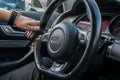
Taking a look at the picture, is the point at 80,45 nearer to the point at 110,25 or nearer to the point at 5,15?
the point at 110,25

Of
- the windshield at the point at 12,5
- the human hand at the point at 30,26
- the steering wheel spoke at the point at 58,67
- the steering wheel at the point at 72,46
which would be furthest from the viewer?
the windshield at the point at 12,5

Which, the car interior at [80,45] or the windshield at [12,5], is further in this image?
the windshield at [12,5]

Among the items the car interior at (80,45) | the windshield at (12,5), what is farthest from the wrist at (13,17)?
the windshield at (12,5)

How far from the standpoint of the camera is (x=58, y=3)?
1560 mm

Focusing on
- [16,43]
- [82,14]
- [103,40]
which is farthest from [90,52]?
[16,43]

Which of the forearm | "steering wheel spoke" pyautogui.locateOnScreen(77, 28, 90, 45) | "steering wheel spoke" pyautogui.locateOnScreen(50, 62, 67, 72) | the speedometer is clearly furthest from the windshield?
"steering wheel spoke" pyautogui.locateOnScreen(77, 28, 90, 45)

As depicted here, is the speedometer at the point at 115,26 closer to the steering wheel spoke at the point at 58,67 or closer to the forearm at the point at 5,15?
the steering wheel spoke at the point at 58,67

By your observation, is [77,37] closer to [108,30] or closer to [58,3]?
[58,3]

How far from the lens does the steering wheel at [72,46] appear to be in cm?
124

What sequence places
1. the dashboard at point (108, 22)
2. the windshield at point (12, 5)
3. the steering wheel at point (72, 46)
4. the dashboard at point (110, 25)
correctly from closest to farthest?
1. the steering wheel at point (72, 46)
2. the dashboard at point (110, 25)
3. the dashboard at point (108, 22)
4. the windshield at point (12, 5)

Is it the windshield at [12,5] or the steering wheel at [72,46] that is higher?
the windshield at [12,5]

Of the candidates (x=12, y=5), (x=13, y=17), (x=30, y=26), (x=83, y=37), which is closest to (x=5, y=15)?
(x=13, y=17)

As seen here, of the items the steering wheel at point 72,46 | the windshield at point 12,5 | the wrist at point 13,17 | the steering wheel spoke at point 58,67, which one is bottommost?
the steering wheel spoke at point 58,67

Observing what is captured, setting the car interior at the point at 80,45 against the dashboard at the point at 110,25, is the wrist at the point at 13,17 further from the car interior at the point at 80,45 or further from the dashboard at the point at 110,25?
the dashboard at the point at 110,25
